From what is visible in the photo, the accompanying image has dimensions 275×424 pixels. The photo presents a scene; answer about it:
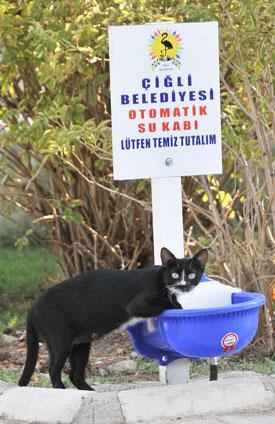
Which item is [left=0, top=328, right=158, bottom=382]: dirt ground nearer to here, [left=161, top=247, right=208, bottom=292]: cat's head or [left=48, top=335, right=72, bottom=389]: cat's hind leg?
[left=48, top=335, right=72, bottom=389]: cat's hind leg

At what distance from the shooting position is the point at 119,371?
24.2 ft

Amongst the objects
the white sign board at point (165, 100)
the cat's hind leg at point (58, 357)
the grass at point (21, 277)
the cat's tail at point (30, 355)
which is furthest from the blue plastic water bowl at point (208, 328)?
the grass at point (21, 277)

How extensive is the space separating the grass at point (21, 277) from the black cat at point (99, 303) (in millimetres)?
2849

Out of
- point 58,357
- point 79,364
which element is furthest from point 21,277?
point 58,357

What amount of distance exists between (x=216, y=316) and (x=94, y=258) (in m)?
3.23

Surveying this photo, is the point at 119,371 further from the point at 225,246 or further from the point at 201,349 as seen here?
the point at 201,349

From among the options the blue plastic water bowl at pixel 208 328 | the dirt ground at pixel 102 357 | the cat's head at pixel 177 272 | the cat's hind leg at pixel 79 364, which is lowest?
the dirt ground at pixel 102 357

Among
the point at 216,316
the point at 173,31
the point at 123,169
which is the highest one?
the point at 173,31

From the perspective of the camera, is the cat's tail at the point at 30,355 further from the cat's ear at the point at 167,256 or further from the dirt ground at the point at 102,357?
the cat's ear at the point at 167,256

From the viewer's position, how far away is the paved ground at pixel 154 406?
5566 mm

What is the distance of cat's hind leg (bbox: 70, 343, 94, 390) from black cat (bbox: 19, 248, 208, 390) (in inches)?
6.2

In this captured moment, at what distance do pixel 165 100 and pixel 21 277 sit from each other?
5.09 m

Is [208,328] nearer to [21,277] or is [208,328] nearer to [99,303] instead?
[99,303]

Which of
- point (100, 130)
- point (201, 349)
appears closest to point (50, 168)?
point (100, 130)
